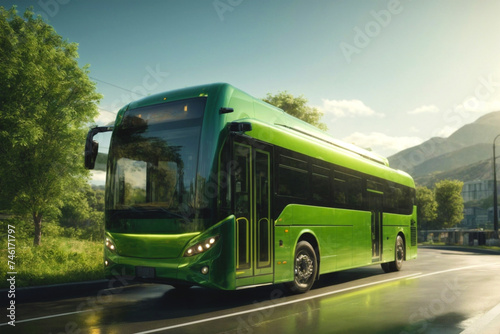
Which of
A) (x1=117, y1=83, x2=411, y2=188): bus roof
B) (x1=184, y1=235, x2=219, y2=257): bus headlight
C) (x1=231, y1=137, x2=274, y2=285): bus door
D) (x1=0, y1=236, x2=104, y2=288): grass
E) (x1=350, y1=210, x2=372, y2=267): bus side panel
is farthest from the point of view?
(x1=350, y1=210, x2=372, y2=267): bus side panel

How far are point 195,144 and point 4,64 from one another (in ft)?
65.6

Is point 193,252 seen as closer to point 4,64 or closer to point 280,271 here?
point 280,271

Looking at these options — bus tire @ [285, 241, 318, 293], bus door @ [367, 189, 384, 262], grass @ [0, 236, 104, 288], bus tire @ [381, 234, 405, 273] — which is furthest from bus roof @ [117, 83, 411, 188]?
bus tire @ [381, 234, 405, 273]

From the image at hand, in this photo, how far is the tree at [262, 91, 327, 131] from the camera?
48562mm

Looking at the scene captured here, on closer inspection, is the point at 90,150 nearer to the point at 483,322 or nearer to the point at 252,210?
the point at 252,210

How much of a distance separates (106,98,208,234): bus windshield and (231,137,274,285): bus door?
0.82m

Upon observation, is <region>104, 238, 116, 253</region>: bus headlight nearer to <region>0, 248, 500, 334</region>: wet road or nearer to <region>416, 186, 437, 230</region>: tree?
<region>0, 248, 500, 334</region>: wet road

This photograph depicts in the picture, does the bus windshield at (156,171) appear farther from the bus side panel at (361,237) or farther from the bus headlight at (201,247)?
the bus side panel at (361,237)

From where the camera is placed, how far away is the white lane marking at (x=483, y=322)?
679 centimetres

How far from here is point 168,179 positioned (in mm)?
8508

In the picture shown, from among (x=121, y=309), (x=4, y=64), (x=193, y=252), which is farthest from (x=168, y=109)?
(x=4, y=64)

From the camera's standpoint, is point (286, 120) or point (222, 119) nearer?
point (222, 119)

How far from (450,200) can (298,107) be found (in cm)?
4624

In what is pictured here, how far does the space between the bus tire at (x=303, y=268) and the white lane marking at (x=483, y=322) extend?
12.2 ft
